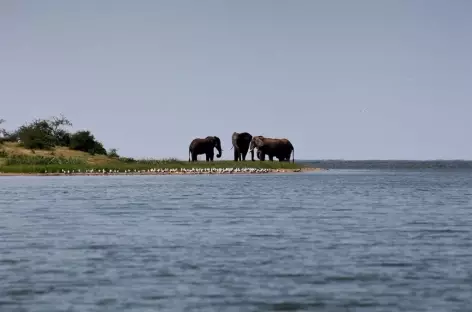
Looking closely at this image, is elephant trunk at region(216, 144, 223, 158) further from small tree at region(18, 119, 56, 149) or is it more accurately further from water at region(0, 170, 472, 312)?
water at region(0, 170, 472, 312)

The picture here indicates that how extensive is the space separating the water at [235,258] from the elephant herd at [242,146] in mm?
71712

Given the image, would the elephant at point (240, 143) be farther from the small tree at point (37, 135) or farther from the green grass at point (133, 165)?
the small tree at point (37, 135)

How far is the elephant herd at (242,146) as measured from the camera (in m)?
116

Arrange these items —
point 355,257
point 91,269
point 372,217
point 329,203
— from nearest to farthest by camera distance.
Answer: point 91,269, point 355,257, point 372,217, point 329,203

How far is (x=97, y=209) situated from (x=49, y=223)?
26.1ft

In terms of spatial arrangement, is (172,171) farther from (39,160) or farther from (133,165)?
(39,160)

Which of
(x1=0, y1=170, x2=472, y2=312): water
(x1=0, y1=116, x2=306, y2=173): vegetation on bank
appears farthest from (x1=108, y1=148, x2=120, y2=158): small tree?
(x1=0, y1=170, x2=472, y2=312): water

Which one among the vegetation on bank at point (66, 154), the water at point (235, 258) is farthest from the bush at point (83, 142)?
the water at point (235, 258)

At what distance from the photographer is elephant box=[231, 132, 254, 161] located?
117 metres

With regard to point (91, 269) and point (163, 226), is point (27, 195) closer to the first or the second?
point (163, 226)

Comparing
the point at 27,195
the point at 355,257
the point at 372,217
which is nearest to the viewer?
the point at 355,257

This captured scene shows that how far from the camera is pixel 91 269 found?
21.4 m

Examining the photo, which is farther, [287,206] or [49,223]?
[287,206]

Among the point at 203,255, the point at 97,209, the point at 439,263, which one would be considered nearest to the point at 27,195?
the point at 97,209
